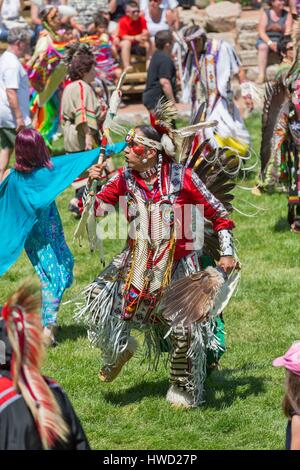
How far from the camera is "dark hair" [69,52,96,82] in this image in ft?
29.9

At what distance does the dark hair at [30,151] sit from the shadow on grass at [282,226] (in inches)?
138

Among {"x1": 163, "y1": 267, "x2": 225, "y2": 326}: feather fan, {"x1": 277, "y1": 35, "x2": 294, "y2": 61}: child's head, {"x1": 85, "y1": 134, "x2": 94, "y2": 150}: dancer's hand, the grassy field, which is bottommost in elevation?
the grassy field

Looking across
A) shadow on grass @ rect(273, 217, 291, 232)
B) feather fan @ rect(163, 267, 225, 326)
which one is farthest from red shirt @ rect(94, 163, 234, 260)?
shadow on grass @ rect(273, 217, 291, 232)

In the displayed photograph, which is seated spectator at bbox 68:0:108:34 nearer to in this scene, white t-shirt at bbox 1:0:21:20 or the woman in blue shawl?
white t-shirt at bbox 1:0:21:20

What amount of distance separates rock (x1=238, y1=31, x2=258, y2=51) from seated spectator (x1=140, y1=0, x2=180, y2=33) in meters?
1.00

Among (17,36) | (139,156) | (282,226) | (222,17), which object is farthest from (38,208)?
(222,17)

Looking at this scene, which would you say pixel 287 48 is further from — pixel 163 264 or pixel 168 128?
pixel 163 264

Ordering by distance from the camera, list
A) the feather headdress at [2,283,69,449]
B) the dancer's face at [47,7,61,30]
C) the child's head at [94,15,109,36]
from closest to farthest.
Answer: the feather headdress at [2,283,69,449]
the dancer's face at [47,7,61,30]
the child's head at [94,15,109,36]

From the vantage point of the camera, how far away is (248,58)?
15.1 metres

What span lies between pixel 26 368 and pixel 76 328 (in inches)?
159

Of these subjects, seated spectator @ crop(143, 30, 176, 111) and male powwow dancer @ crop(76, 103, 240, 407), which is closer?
male powwow dancer @ crop(76, 103, 240, 407)

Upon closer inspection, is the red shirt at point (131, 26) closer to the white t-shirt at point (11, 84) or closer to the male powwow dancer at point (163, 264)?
the white t-shirt at point (11, 84)

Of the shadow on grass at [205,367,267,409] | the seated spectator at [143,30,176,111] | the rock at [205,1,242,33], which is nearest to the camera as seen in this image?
the shadow on grass at [205,367,267,409]

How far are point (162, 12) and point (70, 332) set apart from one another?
28.1 feet
